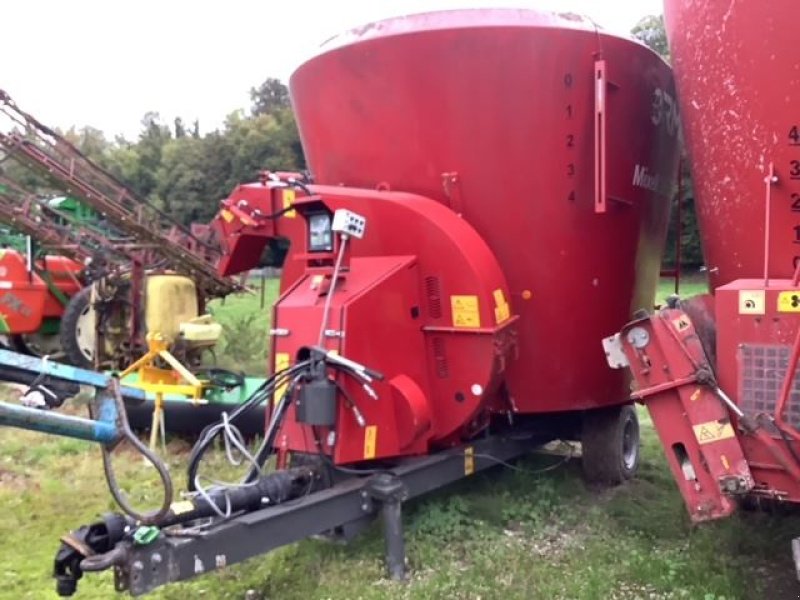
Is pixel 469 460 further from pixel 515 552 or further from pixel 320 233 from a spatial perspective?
pixel 320 233

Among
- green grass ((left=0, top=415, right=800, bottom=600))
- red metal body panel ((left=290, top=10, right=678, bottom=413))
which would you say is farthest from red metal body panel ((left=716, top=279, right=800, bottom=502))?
red metal body panel ((left=290, top=10, right=678, bottom=413))

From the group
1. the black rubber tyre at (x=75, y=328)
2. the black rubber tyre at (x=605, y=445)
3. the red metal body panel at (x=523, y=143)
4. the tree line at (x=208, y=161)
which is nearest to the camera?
the red metal body panel at (x=523, y=143)

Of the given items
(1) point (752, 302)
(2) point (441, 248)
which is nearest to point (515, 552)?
(2) point (441, 248)

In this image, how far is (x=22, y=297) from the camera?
8.80 metres

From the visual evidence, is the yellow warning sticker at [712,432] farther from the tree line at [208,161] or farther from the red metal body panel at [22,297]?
the tree line at [208,161]

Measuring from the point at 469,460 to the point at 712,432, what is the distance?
1.32m

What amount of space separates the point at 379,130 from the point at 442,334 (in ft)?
3.63

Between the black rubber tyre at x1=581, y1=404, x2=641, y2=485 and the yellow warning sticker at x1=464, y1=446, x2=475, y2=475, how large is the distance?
978 millimetres

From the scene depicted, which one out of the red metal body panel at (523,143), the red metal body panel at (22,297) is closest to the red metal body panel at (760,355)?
the red metal body panel at (523,143)

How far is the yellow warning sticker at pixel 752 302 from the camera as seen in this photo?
3.05 meters

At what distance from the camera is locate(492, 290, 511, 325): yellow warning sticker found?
3852 mm

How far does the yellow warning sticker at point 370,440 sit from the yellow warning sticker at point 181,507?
0.82 metres

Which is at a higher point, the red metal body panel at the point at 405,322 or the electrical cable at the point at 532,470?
the red metal body panel at the point at 405,322

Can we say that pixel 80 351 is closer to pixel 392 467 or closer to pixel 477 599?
pixel 392 467
